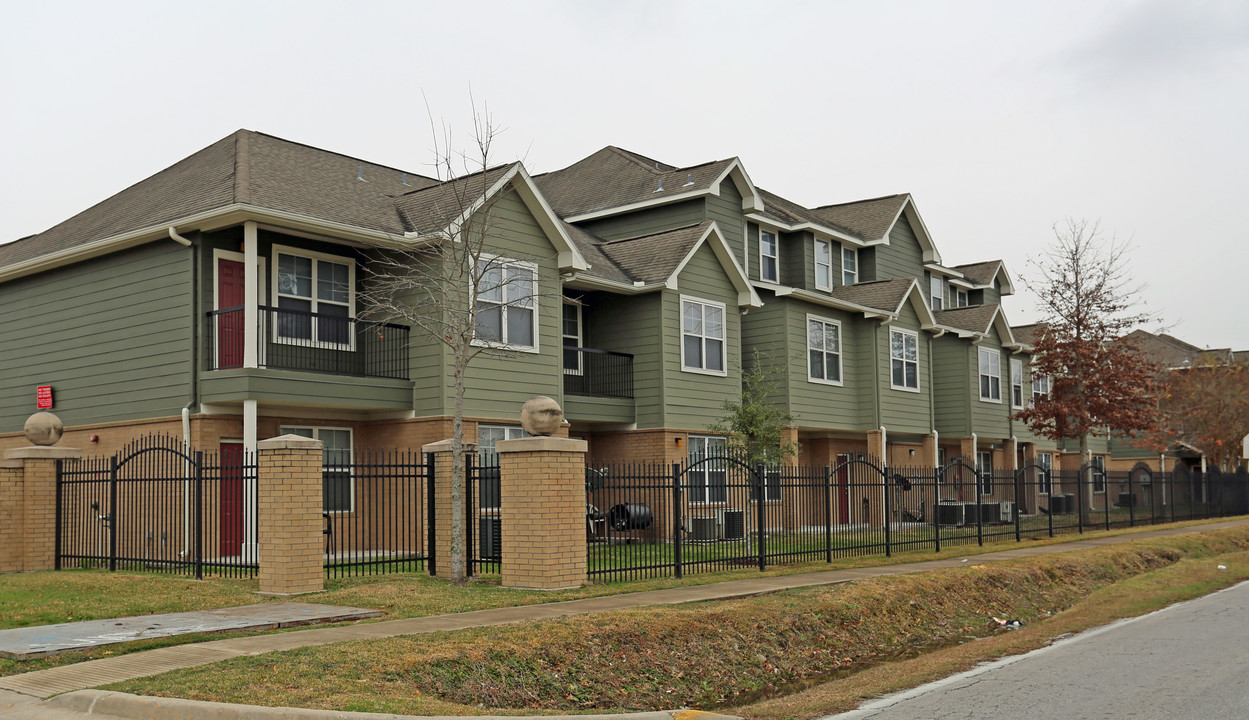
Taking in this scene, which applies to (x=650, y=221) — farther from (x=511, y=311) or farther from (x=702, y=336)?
(x=511, y=311)

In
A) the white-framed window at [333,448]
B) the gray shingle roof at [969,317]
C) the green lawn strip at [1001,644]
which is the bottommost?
the green lawn strip at [1001,644]

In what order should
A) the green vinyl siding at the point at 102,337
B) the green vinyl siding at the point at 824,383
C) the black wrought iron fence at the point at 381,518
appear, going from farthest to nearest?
the green vinyl siding at the point at 824,383 → the green vinyl siding at the point at 102,337 → the black wrought iron fence at the point at 381,518

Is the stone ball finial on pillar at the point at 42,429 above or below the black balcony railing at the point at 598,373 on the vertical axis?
below

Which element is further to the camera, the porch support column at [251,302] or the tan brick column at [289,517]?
the porch support column at [251,302]

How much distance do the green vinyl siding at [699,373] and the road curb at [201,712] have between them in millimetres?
17965

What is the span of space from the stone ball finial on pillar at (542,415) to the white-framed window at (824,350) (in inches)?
673

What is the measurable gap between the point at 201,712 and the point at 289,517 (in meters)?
6.45

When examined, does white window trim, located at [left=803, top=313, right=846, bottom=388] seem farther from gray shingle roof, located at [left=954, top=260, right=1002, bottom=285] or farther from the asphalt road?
the asphalt road

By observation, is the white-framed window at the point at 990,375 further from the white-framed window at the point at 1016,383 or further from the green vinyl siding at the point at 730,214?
the green vinyl siding at the point at 730,214

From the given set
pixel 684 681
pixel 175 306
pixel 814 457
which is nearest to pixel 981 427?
pixel 814 457

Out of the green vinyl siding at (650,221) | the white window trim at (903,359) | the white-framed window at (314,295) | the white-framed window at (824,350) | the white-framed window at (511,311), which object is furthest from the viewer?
the white window trim at (903,359)

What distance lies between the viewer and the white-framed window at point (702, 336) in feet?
88.5

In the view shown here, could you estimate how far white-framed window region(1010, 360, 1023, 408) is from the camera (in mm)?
41938

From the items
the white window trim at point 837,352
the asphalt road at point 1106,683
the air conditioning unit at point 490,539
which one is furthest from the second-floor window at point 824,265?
the asphalt road at point 1106,683
